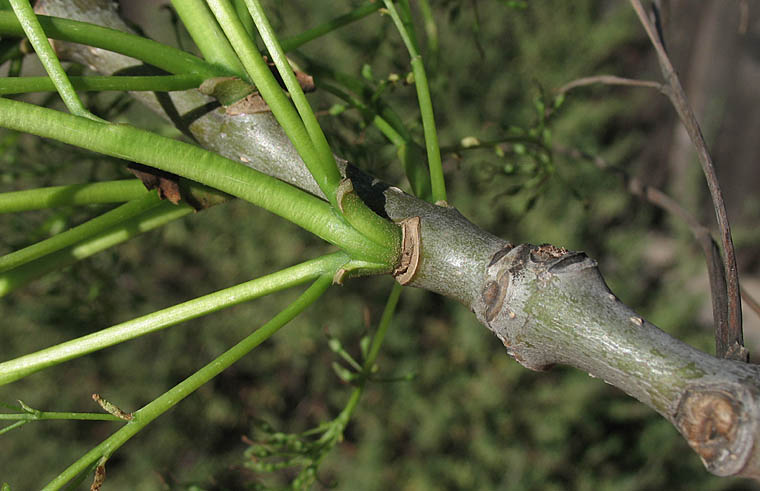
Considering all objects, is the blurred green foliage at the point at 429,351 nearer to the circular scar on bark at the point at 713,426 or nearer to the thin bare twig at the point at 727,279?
the thin bare twig at the point at 727,279

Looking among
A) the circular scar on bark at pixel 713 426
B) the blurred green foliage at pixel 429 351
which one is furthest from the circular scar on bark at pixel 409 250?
the blurred green foliage at pixel 429 351

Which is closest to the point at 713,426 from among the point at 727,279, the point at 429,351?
the point at 727,279

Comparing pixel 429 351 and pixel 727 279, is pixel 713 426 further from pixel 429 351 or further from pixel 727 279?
pixel 429 351

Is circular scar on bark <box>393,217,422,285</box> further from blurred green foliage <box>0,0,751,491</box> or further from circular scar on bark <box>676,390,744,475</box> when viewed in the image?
blurred green foliage <box>0,0,751,491</box>

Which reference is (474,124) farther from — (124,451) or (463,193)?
(124,451)

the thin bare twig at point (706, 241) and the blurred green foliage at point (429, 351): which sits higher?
the thin bare twig at point (706, 241)

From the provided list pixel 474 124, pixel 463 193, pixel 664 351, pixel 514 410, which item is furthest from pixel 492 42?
pixel 664 351
